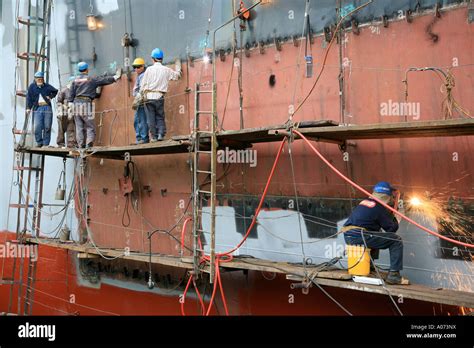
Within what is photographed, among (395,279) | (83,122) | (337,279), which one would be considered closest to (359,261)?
(337,279)

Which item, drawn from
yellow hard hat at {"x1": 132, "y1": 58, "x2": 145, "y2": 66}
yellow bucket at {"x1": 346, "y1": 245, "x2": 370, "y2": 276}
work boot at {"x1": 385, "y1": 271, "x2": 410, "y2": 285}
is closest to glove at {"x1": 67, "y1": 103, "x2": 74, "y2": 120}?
yellow hard hat at {"x1": 132, "y1": 58, "x2": 145, "y2": 66}

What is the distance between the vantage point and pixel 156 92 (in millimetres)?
8719

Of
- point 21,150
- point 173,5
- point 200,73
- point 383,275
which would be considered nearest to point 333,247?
point 383,275

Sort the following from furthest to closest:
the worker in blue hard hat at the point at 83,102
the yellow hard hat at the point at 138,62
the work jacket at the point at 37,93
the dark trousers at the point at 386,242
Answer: the work jacket at the point at 37,93, the worker in blue hard hat at the point at 83,102, the yellow hard hat at the point at 138,62, the dark trousers at the point at 386,242

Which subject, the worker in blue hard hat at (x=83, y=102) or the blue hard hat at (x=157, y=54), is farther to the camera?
the worker in blue hard hat at (x=83, y=102)

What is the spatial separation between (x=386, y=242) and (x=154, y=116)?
4.74 metres

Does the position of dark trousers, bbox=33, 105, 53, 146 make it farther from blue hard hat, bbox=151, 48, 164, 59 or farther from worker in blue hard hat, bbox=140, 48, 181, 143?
blue hard hat, bbox=151, 48, 164, 59

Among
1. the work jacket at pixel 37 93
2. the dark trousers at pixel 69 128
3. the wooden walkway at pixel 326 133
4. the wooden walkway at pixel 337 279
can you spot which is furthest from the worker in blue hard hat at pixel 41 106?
the wooden walkway at pixel 337 279

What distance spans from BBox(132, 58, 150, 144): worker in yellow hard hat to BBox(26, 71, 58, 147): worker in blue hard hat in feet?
7.47

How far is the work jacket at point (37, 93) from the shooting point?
10391 mm

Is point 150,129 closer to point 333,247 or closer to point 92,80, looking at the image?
point 92,80
